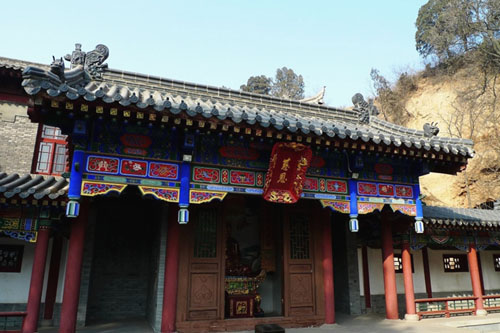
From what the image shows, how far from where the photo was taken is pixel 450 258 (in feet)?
40.4

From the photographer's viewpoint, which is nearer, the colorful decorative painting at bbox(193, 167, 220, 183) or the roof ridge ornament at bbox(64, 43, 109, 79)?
the colorful decorative painting at bbox(193, 167, 220, 183)

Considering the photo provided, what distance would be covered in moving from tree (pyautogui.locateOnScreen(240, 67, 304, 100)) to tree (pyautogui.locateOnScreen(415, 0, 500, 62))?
40.8 ft

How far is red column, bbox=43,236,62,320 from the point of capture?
8219mm

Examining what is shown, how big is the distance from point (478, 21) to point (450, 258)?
64.4 feet

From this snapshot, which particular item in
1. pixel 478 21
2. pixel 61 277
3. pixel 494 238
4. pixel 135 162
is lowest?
pixel 61 277

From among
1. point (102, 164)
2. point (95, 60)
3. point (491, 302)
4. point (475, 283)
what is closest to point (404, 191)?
point (475, 283)

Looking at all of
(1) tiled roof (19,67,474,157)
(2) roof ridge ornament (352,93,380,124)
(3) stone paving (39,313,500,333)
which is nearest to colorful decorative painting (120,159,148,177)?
(1) tiled roof (19,67,474,157)

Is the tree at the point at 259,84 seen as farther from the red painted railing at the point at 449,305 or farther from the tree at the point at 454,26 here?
the red painted railing at the point at 449,305

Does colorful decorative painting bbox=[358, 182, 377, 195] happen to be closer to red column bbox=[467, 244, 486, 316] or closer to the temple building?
the temple building

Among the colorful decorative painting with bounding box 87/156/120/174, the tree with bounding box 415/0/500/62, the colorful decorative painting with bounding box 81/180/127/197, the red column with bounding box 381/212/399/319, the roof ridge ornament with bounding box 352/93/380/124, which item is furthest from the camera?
the tree with bounding box 415/0/500/62

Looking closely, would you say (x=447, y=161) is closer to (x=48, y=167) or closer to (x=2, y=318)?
(x=2, y=318)

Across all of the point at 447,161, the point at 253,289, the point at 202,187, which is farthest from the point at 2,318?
the point at 447,161

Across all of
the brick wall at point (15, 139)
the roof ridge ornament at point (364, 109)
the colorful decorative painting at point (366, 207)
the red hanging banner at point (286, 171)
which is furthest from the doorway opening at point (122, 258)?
the roof ridge ornament at point (364, 109)

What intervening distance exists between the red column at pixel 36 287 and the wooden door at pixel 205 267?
9.06 feet
